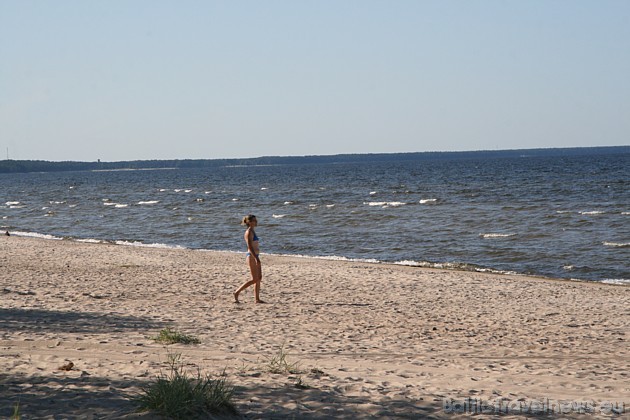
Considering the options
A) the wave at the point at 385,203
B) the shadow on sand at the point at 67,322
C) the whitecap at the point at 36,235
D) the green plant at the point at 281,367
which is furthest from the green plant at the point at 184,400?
the wave at the point at 385,203

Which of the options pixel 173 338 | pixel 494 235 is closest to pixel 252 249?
pixel 173 338

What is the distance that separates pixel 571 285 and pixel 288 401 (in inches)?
530

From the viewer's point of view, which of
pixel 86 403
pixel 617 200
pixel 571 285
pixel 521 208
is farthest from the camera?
pixel 617 200

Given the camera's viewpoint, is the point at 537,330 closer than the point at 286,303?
Yes

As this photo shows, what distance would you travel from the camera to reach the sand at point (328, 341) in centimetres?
712

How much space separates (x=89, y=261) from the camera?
2234 cm

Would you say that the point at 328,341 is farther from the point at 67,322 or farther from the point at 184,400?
the point at 184,400

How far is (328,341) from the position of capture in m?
10.8

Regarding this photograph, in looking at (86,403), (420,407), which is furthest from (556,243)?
(86,403)

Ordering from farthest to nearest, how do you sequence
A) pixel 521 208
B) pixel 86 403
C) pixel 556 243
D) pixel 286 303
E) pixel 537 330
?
pixel 521 208
pixel 556 243
pixel 286 303
pixel 537 330
pixel 86 403

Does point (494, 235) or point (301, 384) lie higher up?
point (301, 384)

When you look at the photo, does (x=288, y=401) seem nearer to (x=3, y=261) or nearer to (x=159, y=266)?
Answer: (x=159, y=266)

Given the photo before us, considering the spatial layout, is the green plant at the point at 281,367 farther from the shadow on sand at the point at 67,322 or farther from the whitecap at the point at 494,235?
the whitecap at the point at 494,235

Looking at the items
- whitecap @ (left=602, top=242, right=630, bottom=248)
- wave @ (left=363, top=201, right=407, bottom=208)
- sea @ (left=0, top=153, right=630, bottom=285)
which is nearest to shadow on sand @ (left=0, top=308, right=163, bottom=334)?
sea @ (left=0, top=153, right=630, bottom=285)
